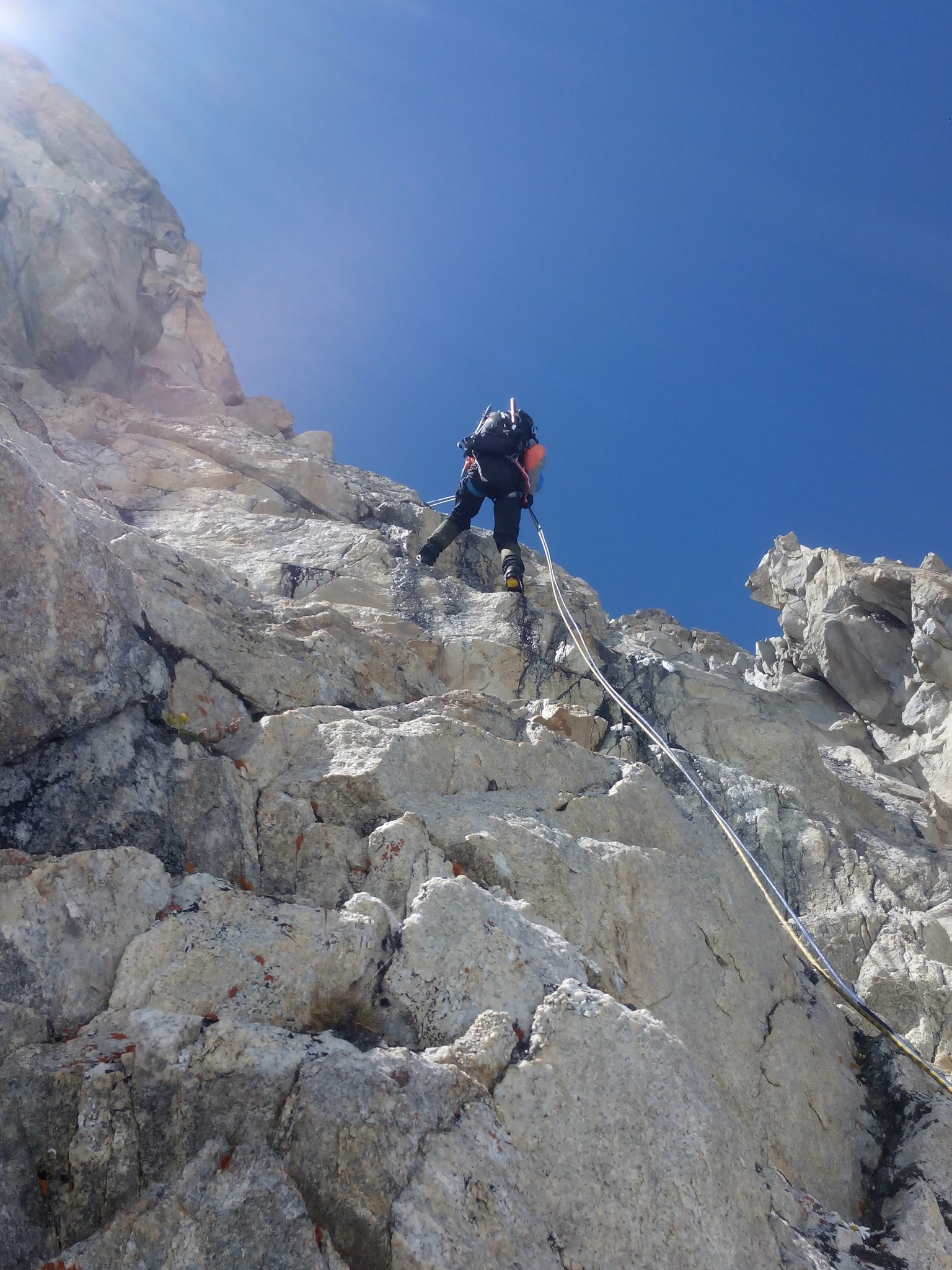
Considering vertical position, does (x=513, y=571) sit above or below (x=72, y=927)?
above

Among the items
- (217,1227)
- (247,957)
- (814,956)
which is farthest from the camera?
(814,956)

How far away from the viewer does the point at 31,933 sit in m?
3.86

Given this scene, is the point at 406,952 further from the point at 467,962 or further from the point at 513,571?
the point at 513,571

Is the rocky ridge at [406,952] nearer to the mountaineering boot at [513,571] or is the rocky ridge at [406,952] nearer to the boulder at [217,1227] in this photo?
the boulder at [217,1227]

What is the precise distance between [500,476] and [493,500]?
416mm

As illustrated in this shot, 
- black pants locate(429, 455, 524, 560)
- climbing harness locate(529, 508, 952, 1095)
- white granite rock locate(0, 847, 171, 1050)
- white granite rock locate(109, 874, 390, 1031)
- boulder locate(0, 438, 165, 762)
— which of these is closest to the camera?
white granite rock locate(0, 847, 171, 1050)

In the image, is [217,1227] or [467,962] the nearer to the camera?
[217,1227]

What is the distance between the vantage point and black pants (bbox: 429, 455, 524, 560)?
13.6 meters

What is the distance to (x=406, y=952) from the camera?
4.38 metres

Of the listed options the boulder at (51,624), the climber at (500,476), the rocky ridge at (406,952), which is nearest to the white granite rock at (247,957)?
the rocky ridge at (406,952)

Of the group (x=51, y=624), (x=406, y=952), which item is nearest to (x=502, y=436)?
(x=51, y=624)

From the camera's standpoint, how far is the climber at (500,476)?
13.6m

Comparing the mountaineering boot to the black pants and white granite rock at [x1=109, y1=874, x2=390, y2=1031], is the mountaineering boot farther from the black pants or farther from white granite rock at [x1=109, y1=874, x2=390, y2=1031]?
white granite rock at [x1=109, y1=874, x2=390, y2=1031]

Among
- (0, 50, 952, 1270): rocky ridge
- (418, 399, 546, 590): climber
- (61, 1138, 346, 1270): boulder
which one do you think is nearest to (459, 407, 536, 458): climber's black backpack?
(418, 399, 546, 590): climber
